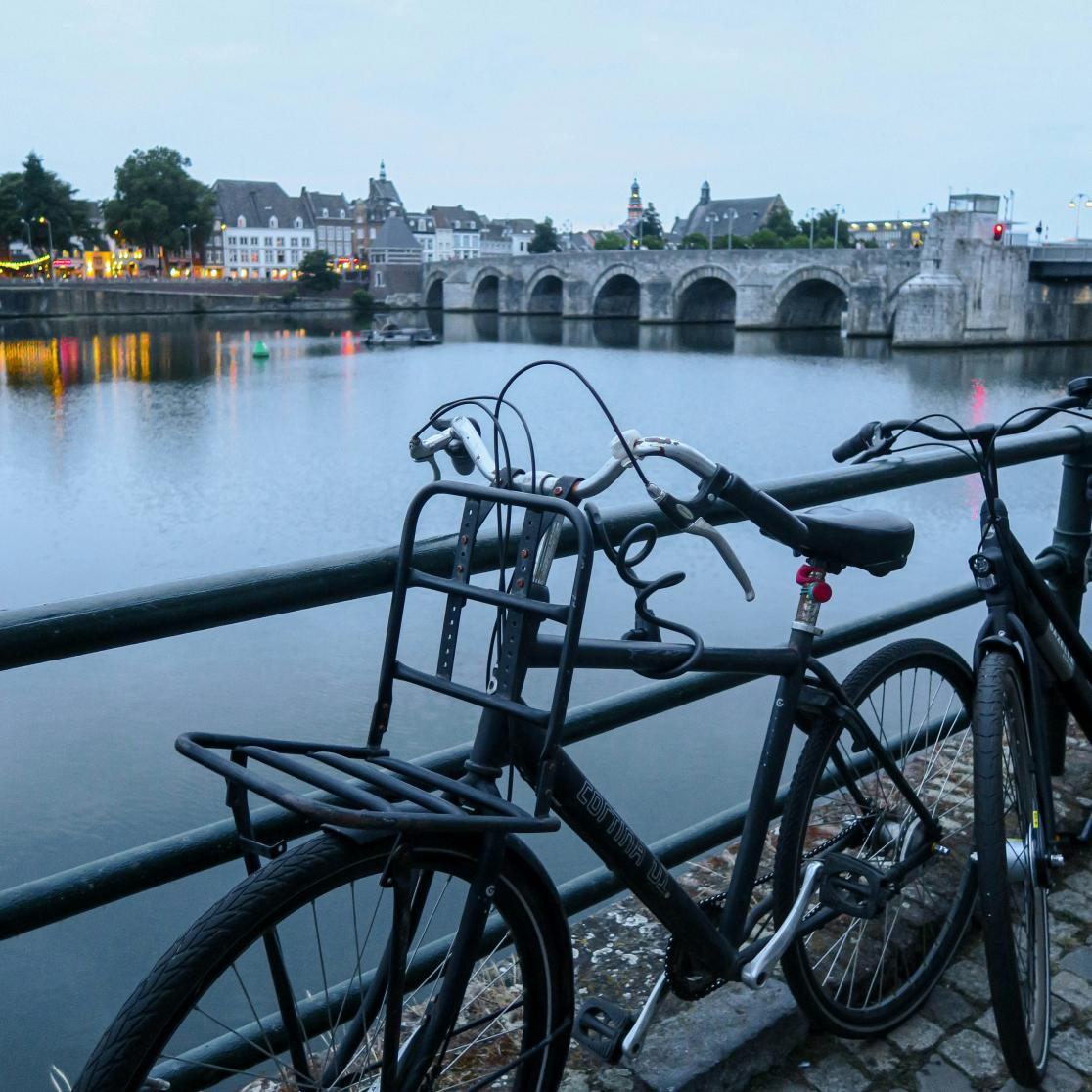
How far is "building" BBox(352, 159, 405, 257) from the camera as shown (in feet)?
316

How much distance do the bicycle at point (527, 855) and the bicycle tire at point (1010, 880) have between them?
0.15m

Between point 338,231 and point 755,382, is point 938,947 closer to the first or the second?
point 755,382

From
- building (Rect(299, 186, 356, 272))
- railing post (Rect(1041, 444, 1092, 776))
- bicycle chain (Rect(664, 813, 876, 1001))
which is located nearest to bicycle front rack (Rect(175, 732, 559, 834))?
bicycle chain (Rect(664, 813, 876, 1001))

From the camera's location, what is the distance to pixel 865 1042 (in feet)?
6.38

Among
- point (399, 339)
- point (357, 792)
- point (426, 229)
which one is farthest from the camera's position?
point (426, 229)

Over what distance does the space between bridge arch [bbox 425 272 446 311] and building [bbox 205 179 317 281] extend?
756 inches

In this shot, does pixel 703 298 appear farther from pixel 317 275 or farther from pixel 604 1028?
pixel 604 1028

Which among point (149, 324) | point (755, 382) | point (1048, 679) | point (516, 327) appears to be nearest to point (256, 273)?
point (149, 324)

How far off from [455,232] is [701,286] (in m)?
55.6

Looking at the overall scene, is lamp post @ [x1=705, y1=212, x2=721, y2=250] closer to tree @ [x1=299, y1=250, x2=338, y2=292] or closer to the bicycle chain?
tree @ [x1=299, y1=250, x2=338, y2=292]

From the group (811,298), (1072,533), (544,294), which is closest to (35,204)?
(544,294)

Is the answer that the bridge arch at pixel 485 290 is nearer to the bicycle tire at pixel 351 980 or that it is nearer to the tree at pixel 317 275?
the tree at pixel 317 275

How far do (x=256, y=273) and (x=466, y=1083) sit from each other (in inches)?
3708

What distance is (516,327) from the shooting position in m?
53.6
